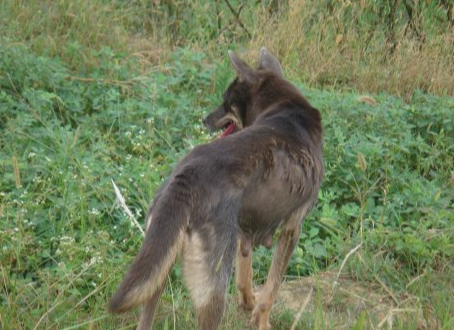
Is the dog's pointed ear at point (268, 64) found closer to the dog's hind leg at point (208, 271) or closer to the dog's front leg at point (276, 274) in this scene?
the dog's front leg at point (276, 274)

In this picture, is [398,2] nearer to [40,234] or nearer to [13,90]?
[13,90]

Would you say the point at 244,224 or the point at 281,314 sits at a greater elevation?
the point at 244,224

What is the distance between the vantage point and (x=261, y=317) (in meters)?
5.07

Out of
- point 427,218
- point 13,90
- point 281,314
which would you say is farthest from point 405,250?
point 13,90

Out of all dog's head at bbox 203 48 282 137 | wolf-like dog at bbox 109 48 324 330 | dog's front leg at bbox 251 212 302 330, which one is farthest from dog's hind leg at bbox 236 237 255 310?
dog's head at bbox 203 48 282 137

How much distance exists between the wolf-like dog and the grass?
39cm

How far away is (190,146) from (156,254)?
3176 mm

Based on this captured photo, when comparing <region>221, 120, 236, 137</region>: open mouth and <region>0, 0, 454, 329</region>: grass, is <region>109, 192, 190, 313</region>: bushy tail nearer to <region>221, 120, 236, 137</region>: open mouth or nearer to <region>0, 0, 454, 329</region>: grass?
<region>0, 0, 454, 329</region>: grass

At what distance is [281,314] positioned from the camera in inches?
Answer: 207

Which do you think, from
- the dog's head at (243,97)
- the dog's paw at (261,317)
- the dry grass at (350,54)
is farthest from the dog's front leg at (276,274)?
the dry grass at (350,54)

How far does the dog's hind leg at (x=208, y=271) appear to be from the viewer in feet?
13.2

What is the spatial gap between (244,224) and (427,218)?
7.68 ft

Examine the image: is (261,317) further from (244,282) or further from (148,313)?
(148,313)

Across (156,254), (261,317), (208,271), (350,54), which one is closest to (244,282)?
(261,317)
